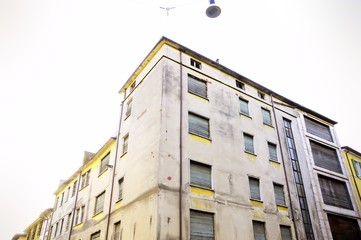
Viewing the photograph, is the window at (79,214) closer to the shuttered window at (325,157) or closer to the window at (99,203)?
the window at (99,203)

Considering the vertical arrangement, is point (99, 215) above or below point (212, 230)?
above

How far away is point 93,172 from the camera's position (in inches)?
925

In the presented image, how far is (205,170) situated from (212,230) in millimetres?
3173

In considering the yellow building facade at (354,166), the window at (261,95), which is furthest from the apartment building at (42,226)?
the yellow building facade at (354,166)

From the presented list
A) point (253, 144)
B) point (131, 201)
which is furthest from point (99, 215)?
point (253, 144)

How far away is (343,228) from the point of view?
20312 mm

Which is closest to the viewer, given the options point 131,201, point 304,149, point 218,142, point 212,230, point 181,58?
point 212,230

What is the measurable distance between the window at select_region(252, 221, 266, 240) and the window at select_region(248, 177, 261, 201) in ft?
4.86

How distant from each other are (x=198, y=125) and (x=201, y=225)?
5.84 m

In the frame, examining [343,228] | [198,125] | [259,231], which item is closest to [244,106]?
[198,125]

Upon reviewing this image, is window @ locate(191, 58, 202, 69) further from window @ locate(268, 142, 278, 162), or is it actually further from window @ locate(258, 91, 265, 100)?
window @ locate(268, 142, 278, 162)

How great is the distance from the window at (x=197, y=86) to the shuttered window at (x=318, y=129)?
476 inches

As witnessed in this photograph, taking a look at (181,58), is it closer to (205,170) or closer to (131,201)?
(205,170)

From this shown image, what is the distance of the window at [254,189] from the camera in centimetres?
1652
